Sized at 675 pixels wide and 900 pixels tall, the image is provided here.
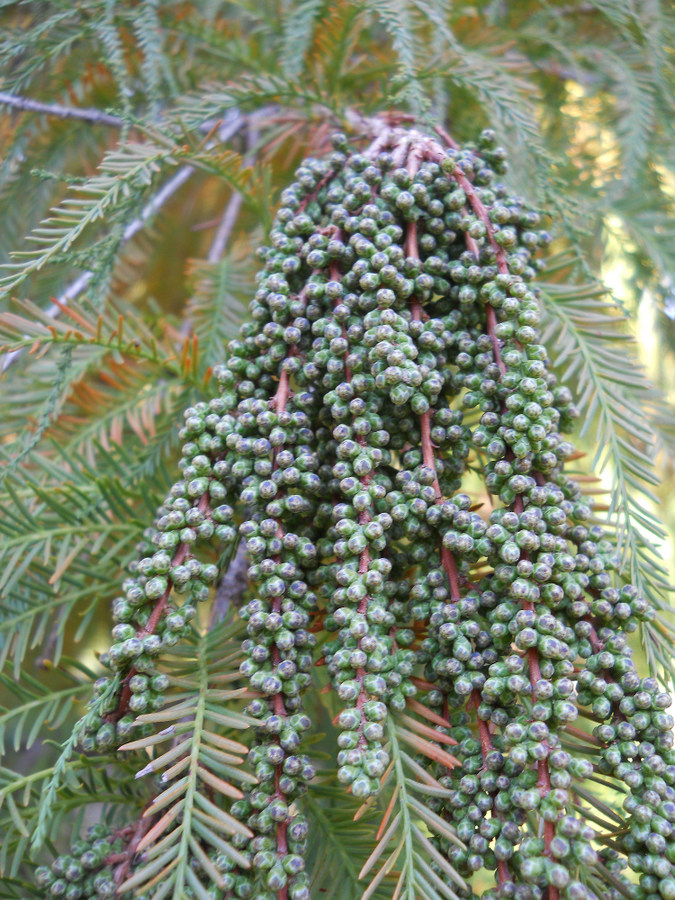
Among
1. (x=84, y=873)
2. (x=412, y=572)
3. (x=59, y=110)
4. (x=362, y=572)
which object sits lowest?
(x=84, y=873)

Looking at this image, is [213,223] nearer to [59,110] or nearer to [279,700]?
[59,110]

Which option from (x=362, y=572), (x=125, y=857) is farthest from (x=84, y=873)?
(x=362, y=572)

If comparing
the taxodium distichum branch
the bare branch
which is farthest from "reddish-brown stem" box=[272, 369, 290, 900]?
the bare branch

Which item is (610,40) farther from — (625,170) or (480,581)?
(480,581)

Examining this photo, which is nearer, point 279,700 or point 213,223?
point 279,700

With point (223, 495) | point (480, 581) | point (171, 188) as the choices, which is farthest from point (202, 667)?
point (171, 188)

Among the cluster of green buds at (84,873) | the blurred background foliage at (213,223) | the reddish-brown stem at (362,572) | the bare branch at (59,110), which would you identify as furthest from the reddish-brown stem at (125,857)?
the bare branch at (59,110)
